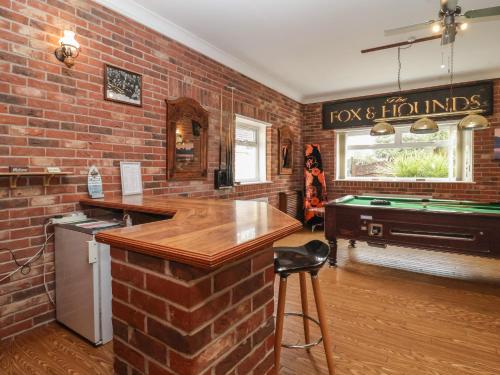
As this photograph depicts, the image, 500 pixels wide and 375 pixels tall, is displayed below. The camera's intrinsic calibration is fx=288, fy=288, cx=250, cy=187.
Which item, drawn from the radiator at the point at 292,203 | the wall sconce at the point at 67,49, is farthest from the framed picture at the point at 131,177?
the radiator at the point at 292,203

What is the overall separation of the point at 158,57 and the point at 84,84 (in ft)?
3.05

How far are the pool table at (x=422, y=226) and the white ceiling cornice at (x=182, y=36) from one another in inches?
94.9

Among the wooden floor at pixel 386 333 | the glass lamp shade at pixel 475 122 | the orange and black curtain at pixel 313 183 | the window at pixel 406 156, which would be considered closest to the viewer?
the wooden floor at pixel 386 333

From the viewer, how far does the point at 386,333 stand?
6.81 ft

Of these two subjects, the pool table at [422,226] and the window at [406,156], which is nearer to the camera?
the pool table at [422,226]

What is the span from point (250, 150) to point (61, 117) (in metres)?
3.13

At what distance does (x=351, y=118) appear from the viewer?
5715mm

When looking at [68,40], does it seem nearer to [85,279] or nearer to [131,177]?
[131,177]

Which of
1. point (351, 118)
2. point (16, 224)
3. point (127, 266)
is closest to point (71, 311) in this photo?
point (16, 224)

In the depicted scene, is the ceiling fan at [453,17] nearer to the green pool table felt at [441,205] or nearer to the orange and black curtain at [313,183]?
the green pool table felt at [441,205]

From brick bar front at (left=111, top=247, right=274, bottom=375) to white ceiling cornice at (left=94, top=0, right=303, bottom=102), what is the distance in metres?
2.59

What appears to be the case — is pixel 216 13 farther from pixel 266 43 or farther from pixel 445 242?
pixel 445 242

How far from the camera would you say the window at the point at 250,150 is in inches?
185

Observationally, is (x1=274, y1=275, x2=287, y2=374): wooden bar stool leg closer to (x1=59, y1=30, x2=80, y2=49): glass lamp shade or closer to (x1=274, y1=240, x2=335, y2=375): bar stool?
(x1=274, y1=240, x2=335, y2=375): bar stool
